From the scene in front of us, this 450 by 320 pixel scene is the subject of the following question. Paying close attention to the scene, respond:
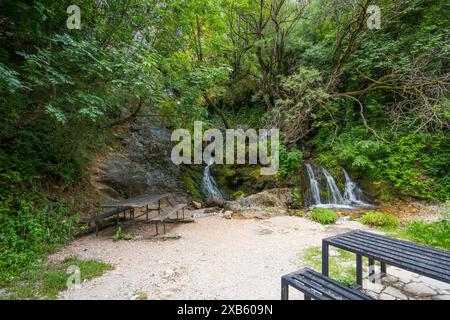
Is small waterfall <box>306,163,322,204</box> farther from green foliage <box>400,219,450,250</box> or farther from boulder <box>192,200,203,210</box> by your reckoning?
boulder <box>192,200,203,210</box>

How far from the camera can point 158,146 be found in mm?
10062

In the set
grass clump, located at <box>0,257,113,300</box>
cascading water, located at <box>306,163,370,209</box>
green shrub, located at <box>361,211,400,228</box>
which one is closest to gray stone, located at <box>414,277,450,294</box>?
green shrub, located at <box>361,211,400,228</box>

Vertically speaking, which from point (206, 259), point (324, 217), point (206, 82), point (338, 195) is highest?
point (206, 82)

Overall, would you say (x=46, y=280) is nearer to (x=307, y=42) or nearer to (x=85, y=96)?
(x=85, y=96)

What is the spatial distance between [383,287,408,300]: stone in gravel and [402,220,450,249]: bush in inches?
88.5

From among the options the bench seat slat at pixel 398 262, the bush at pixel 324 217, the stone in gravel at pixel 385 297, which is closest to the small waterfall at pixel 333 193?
the bush at pixel 324 217

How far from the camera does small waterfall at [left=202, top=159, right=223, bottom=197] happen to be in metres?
9.66

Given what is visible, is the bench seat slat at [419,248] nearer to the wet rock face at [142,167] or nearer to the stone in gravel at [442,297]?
the stone in gravel at [442,297]

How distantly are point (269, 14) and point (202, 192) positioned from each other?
9.12 metres

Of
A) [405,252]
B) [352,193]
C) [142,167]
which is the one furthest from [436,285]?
[142,167]

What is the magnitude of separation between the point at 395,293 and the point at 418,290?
328mm

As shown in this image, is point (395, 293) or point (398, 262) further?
point (395, 293)

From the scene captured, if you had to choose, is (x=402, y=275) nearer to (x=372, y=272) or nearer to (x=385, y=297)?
(x=372, y=272)

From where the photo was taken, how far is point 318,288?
1.93 m
